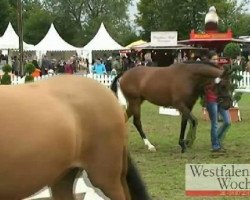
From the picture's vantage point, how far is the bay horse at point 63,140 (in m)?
3.85

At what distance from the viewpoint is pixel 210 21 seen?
40844 millimetres

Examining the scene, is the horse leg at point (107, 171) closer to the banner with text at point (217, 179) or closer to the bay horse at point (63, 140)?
the bay horse at point (63, 140)

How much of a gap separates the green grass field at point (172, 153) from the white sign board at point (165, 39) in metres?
14.6

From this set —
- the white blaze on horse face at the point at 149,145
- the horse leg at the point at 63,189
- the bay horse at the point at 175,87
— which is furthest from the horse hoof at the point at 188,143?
the horse leg at the point at 63,189

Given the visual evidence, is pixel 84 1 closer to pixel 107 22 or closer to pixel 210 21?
pixel 107 22

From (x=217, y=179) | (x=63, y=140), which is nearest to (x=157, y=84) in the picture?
(x=217, y=179)

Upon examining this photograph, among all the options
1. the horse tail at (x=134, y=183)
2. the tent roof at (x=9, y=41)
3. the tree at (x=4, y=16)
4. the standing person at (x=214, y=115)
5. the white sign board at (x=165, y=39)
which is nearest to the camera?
the horse tail at (x=134, y=183)

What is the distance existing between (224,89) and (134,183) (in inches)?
238

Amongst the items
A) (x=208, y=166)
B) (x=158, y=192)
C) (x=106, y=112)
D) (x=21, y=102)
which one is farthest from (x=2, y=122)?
(x=158, y=192)

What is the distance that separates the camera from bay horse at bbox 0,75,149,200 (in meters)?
3.85

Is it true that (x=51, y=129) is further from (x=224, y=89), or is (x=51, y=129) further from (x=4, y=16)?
(x=4, y=16)

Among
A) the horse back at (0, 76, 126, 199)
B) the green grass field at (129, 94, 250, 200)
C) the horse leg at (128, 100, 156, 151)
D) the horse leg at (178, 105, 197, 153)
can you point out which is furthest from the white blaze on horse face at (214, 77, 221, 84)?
the horse back at (0, 76, 126, 199)

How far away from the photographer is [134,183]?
188 inches

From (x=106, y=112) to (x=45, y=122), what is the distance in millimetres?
548
